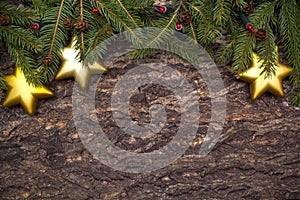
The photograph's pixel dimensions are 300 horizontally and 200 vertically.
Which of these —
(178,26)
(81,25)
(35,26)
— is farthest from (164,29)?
(35,26)

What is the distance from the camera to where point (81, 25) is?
2.84ft

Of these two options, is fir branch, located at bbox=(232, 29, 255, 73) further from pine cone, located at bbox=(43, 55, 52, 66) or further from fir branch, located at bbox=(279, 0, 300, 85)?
pine cone, located at bbox=(43, 55, 52, 66)

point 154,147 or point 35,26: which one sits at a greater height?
point 35,26

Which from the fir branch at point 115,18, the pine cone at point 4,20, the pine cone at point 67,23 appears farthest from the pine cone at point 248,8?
the pine cone at point 4,20

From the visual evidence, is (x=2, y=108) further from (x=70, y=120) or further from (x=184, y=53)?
(x=184, y=53)

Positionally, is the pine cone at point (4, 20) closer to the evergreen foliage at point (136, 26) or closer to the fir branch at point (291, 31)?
the evergreen foliage at point (136, 26)

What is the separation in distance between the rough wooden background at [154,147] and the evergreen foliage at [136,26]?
59mm

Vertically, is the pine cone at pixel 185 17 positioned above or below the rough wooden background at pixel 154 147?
above

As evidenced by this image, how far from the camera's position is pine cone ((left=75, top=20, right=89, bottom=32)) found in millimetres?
866

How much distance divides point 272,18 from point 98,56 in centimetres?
40

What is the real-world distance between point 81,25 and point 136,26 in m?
0.12

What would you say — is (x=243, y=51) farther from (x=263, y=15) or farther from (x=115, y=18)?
(x=115, y=18)

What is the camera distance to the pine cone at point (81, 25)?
2.84ft

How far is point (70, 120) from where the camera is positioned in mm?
921
